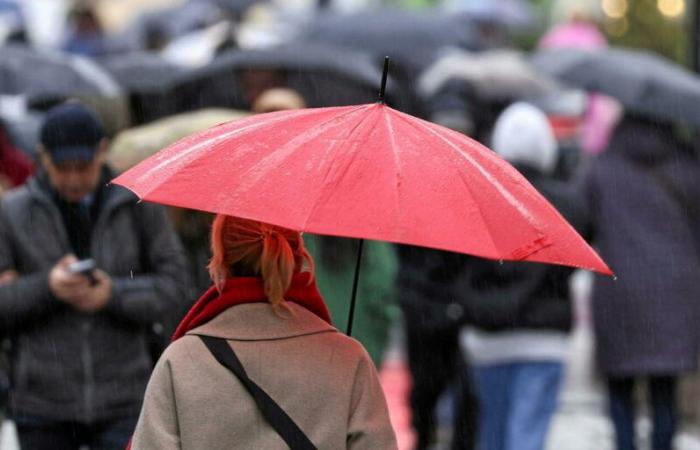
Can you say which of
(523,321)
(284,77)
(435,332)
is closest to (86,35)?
(284,77)

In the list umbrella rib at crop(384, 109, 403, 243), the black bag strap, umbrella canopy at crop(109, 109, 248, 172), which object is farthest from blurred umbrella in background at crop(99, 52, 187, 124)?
the black bag strap

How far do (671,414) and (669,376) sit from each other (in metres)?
0.19

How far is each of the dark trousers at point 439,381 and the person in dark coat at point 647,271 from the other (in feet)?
2.82

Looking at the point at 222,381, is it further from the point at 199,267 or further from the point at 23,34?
the point at 23,34

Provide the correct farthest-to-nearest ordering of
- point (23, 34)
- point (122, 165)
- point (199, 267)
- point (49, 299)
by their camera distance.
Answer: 1. point (23, 34)
2. point (122, 165)
3. point (199, 267)
4. point (49, 299)

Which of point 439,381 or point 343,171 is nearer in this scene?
point 343,171

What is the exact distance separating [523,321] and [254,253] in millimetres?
3752

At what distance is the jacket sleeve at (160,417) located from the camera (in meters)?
4.53

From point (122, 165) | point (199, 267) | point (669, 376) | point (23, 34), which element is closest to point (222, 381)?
point (199, 267)

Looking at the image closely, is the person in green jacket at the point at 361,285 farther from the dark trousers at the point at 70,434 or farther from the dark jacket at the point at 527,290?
the dark trousers at the point at 70,434

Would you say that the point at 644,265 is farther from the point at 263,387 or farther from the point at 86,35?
the point at 86,35

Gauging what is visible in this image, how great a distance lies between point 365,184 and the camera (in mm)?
4410

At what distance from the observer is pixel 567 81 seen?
9969 millimetres

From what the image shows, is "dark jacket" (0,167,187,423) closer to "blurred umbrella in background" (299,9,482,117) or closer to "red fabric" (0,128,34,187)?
"red fabric" (0,128,34,187)
